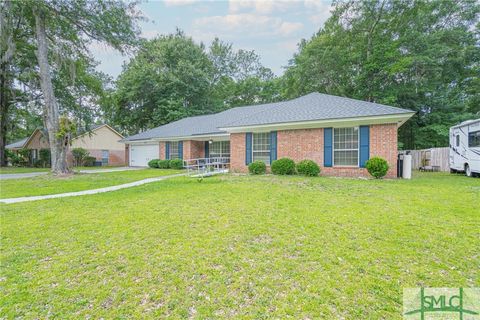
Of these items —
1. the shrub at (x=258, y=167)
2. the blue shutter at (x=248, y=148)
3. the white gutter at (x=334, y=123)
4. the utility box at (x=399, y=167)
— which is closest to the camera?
the white gutter at (x=334, y=123)

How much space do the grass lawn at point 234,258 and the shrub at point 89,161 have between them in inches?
833

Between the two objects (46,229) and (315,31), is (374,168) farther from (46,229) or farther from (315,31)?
(315,31)

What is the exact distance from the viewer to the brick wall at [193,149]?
1827 cm

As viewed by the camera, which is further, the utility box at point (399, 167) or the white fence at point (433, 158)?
the white fence at point (433, 158)

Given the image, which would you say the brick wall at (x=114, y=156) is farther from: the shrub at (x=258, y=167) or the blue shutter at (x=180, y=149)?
the shrub at (x=258, y=167)

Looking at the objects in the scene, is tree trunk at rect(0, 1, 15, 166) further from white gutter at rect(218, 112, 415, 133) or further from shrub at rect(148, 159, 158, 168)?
white gutter at rect(218, 112, 415, 133)

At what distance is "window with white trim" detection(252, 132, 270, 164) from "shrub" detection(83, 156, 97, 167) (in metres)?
19.5

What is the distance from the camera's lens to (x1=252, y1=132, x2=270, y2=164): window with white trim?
13531 millimetres

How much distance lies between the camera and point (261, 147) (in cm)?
1373

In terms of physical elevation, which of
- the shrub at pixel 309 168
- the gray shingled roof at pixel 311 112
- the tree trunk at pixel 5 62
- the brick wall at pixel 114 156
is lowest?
the shrub at pixel 309 168

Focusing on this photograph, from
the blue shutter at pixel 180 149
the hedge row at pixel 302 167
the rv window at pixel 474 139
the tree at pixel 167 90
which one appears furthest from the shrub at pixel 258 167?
the tree at pixel 167 90

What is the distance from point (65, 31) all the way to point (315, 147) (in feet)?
51.8

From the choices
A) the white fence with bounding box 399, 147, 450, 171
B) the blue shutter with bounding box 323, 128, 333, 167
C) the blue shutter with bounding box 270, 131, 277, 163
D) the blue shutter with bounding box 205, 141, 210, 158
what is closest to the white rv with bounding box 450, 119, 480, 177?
the white fence with bounding box 399, 147, 450, 171

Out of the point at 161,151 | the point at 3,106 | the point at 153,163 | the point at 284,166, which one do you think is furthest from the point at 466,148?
the point at 3,106
